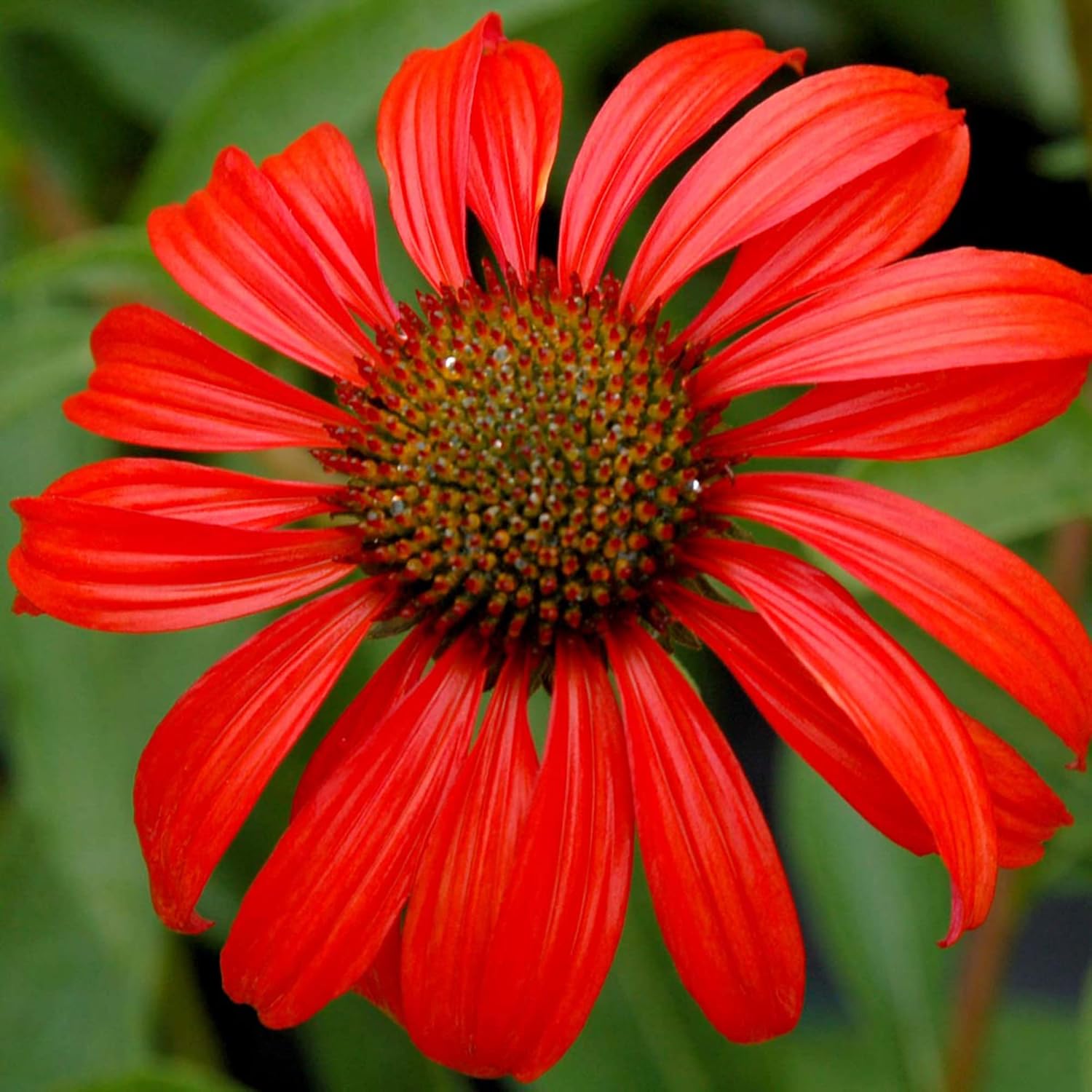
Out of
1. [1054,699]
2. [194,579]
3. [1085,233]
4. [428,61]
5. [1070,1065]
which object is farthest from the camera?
[1085,233]

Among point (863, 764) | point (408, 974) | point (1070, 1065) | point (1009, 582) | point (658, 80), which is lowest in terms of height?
point (1070, 1065)

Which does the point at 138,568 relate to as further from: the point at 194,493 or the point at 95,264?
the point at 95,264

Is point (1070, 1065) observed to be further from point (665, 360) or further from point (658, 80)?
point (658, 80)

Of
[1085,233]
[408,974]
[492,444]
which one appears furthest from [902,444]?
[1085,233]

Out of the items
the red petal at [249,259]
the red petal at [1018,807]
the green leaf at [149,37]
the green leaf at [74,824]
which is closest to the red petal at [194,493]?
the red petal at [249,259]

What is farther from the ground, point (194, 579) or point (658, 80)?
point (658, 80)

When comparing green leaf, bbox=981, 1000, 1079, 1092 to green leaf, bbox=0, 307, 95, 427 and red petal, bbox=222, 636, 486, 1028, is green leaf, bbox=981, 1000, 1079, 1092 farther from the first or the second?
green leaf, bbox=0, 307, 95, 427

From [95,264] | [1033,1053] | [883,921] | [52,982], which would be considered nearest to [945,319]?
[95,264]
